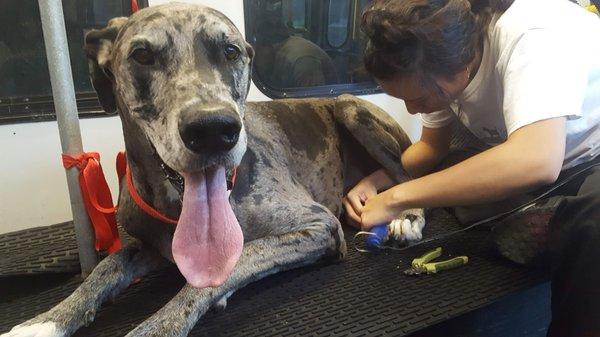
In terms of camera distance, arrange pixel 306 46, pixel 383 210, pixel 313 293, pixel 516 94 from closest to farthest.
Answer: pixel 516 94
pixel 313 293
pixel 383 210
pixel 306 46

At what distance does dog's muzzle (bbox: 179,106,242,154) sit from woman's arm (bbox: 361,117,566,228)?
0.65 meters

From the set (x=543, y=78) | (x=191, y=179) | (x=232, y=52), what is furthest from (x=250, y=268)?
(x=543, y=78)

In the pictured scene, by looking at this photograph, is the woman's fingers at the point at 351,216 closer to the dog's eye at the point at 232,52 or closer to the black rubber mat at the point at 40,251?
the dog's eye at the point at 232,52

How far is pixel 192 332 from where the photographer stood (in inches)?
45.4

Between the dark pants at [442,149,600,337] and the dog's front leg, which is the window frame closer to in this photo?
the dog's front leg

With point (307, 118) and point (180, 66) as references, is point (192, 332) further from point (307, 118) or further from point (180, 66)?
point (307, 118)

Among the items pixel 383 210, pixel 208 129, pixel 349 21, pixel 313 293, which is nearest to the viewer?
pixel 208 129

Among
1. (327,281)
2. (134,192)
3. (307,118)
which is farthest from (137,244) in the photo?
(307,118)

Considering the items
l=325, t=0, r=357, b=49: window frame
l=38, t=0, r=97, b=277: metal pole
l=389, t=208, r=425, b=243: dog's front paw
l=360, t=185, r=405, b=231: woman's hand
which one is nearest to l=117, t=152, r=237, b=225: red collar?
l=38, t=0, r=97, b=277: metal pole

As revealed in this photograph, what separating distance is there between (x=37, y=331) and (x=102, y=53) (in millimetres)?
711

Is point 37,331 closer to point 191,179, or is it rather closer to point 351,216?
point 191,179

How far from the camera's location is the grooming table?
47.2 inches

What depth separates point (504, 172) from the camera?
49.4 inches

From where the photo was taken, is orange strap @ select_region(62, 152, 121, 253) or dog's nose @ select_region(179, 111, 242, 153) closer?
dog's nose @ select_region(179, 111, 242, 153)
